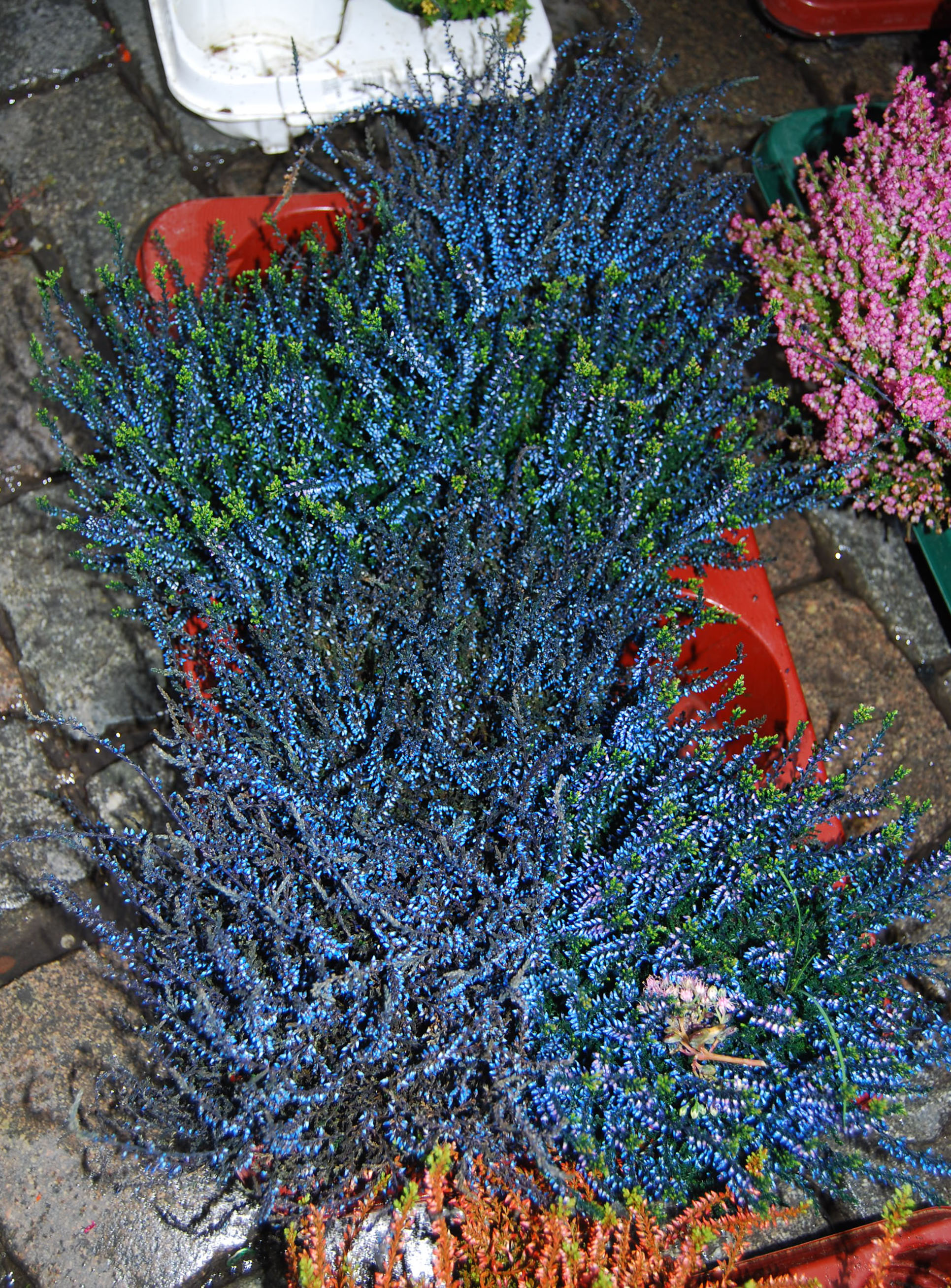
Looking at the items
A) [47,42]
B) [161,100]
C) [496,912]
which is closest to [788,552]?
[496,912]

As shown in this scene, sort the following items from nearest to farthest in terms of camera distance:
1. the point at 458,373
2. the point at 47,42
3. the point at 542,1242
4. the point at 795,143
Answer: the point at 542,1242 < the point at 458,373 < the point at 795,143 < the point at 47,42

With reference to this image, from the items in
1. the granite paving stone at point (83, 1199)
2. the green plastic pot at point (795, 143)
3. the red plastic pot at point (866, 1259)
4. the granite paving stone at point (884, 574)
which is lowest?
→ the red plastic pot at point (866, 1259)

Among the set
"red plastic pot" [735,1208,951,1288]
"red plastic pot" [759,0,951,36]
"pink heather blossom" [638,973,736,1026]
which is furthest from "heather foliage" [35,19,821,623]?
"red plastic pot" [759,0,951,36]

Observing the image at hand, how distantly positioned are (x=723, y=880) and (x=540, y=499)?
78cm

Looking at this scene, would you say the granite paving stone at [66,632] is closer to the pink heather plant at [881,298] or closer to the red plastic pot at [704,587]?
the red plastic pot at [704,587]

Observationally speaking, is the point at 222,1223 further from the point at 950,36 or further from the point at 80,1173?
the point at 950,36

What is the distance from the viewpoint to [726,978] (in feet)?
4.92

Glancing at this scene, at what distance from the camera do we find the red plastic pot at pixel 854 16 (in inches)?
120

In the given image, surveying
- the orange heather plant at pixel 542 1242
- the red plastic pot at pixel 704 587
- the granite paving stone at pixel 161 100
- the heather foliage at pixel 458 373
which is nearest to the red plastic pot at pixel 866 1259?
the orange heather plant at pixel 542 1242

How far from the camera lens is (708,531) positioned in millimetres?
1919

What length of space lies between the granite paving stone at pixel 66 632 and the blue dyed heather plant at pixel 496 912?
0.57 m

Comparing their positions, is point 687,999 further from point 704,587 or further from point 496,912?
point 704,587

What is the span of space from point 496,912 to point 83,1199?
103cm

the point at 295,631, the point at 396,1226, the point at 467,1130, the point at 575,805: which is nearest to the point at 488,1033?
the point at 467,1130
